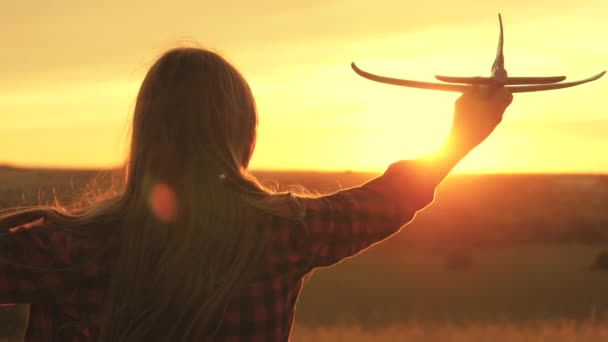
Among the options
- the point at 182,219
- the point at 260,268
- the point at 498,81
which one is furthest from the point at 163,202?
the point at 498,81

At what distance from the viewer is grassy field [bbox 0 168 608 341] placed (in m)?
13.0

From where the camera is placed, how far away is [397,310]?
2233 centimetres

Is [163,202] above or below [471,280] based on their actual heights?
above

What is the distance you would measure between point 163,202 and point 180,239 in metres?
0.10

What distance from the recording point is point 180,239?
2.16 m

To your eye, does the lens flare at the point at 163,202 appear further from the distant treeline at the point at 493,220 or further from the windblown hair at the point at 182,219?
the distant treeline at the point at 493,220

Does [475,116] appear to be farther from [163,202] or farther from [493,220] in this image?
[493,220]

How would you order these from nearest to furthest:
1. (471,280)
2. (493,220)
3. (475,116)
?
(475,116), (471,280), (493,220)

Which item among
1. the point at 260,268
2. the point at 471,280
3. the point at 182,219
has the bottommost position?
the point at 471,280

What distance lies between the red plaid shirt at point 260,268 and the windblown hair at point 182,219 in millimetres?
42

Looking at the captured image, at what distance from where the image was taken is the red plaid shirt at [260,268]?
2.05m

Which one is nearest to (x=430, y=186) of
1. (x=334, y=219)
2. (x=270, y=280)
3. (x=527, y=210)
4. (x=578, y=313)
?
(x=334, y=219)

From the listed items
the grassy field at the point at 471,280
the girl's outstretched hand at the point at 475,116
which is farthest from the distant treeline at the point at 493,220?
the girl's outstretched hand at the point at 475,116

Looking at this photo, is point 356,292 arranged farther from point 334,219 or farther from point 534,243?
point 334,219
